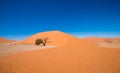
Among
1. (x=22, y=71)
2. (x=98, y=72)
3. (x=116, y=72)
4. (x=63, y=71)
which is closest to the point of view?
(x=22, y=71)

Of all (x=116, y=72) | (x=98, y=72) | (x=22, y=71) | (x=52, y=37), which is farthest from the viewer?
(x=52, y=37)

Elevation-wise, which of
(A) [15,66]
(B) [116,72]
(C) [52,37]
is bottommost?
(B) [116,72]

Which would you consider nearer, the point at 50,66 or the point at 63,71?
the point at 63,71

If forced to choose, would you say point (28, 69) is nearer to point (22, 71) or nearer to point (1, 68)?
point (22, 71)

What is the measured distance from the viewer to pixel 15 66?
898 centimetres

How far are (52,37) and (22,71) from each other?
3283 cm

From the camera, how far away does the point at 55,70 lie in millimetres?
8984

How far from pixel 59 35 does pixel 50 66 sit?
104 ft

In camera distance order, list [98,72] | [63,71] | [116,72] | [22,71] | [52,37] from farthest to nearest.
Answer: [52,37] → [116,72] → [98,72] → [63,71] → [22,71]

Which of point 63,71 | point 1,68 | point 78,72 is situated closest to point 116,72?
point 78,72

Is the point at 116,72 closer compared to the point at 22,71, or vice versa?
the point at 22,71

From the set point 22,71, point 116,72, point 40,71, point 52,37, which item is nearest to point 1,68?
point 22,71

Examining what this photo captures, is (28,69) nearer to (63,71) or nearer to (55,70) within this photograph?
(55,70)

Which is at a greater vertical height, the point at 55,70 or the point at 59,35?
the point at 59,35
